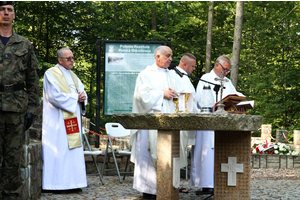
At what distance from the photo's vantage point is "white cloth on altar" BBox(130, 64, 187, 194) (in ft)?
17.2

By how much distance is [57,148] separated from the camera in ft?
20.3

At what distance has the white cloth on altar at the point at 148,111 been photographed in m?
5.25

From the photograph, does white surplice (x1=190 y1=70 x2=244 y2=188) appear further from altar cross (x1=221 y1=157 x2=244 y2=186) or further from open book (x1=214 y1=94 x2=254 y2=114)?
open book (x1=214 y1=94 x2=254 y2=114)

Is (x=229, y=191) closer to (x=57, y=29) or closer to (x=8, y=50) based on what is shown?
(x=8, y=50)

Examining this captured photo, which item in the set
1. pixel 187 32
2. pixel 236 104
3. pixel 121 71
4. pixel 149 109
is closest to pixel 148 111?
pixel 149 109

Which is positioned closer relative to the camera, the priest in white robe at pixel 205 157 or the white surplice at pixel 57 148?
the white surplice at pixel 57 148

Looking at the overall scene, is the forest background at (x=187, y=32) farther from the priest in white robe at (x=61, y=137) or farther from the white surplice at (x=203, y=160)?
the white surplice at (x=203, y=160)

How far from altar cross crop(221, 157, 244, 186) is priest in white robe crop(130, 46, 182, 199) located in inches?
48.4

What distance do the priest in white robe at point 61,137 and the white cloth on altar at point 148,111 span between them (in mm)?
1044

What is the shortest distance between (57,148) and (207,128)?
3251mm

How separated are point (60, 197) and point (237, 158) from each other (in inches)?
105

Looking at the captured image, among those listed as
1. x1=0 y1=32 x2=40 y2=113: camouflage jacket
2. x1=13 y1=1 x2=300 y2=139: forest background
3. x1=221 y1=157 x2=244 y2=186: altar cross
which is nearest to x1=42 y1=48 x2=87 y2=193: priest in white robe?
x1=0 y1=32 x2=40 y2=113: camouflage jacket

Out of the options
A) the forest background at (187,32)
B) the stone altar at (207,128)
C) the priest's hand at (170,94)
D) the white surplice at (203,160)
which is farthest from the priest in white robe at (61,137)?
the forest background at (187,32)

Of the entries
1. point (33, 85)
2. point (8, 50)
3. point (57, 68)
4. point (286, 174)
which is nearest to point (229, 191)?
point (33, 85)
